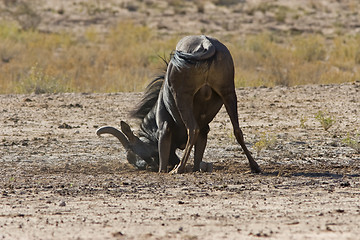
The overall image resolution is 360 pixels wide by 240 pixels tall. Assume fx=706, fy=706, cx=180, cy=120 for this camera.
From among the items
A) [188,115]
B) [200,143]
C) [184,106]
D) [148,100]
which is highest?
[184,106]

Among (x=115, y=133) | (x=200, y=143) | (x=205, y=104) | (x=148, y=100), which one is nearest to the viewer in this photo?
(x=205, y=104)

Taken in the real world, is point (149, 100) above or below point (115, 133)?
above

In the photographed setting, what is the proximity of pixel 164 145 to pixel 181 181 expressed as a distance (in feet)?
4.43

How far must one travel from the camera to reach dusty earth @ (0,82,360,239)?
6.28m

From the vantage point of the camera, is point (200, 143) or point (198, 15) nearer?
point (200, 143)

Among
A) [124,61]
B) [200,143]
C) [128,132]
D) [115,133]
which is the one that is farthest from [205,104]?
[124,61]

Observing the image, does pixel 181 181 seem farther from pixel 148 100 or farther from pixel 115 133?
pixel 148 100

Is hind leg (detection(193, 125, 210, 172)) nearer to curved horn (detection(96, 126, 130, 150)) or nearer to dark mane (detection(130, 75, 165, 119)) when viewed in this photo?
dark mane (detection(130, 75, 165, 119))

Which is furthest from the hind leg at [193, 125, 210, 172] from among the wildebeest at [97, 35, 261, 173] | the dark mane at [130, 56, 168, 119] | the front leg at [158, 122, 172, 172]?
the dark mane at [130, 56, 168, 119]

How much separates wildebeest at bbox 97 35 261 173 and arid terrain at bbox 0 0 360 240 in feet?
1.16

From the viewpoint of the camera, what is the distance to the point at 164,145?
10.1 m

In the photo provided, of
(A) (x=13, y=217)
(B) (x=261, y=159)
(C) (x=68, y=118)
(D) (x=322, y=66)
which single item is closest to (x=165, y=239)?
(A) (x=13, y=217)

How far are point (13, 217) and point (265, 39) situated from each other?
983 inches

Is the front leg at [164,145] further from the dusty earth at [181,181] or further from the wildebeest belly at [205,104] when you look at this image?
the wildebeest belly at [205,104]
